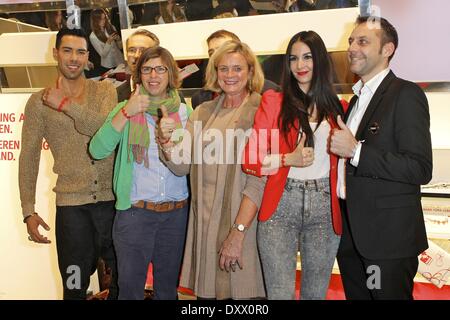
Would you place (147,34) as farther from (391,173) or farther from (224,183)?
(391,173)

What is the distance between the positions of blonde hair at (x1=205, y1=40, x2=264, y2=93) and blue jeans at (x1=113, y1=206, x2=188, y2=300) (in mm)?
703

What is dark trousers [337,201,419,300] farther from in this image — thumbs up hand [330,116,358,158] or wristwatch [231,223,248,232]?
wristwatch [231,223,248,232]

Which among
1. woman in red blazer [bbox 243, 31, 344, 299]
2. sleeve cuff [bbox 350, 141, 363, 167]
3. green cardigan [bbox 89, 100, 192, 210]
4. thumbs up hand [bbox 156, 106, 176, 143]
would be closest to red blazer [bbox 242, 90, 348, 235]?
woman in red blazer [bbox 243, 31, 344, 299]

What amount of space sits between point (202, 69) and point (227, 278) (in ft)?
5.46

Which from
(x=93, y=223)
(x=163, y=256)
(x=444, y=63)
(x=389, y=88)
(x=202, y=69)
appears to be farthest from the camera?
(x=202, y=69)

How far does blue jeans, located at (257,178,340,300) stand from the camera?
88.0 inches

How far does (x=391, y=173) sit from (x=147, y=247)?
1264 mm

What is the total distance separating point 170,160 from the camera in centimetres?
246

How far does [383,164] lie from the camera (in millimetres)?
2082

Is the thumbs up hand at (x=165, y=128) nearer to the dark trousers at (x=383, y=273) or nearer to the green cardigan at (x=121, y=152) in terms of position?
the green cardigan at (x=121, y=152)

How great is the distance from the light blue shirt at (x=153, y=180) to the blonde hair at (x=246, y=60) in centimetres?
38

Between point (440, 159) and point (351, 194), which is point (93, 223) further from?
point (440, 159)
